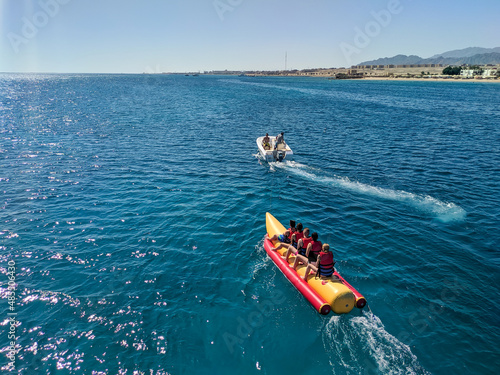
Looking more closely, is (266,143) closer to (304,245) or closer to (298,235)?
(298,235)

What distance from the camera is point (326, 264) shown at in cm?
1020

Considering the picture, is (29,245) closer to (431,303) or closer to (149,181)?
(149,181)

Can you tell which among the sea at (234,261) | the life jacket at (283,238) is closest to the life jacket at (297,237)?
the life jacket at (283,238)

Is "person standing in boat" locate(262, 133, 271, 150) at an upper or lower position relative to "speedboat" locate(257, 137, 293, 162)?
upper

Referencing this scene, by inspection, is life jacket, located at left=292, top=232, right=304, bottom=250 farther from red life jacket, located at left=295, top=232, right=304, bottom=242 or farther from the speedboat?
the speedboat

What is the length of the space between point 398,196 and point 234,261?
1237 centimetres

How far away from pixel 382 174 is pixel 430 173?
3.93 metres

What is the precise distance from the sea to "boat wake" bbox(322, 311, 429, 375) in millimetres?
45

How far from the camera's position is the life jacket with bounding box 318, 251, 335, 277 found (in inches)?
400

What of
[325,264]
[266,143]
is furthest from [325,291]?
[266,143]

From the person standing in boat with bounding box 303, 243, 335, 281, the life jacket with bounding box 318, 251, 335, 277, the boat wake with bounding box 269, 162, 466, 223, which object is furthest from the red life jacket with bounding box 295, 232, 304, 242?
the boat wake with bounding box 269, 162, 466, 223

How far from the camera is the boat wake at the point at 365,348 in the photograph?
8.06 meters

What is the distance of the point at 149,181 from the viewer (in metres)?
20.6

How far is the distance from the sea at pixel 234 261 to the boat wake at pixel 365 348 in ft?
0.15
